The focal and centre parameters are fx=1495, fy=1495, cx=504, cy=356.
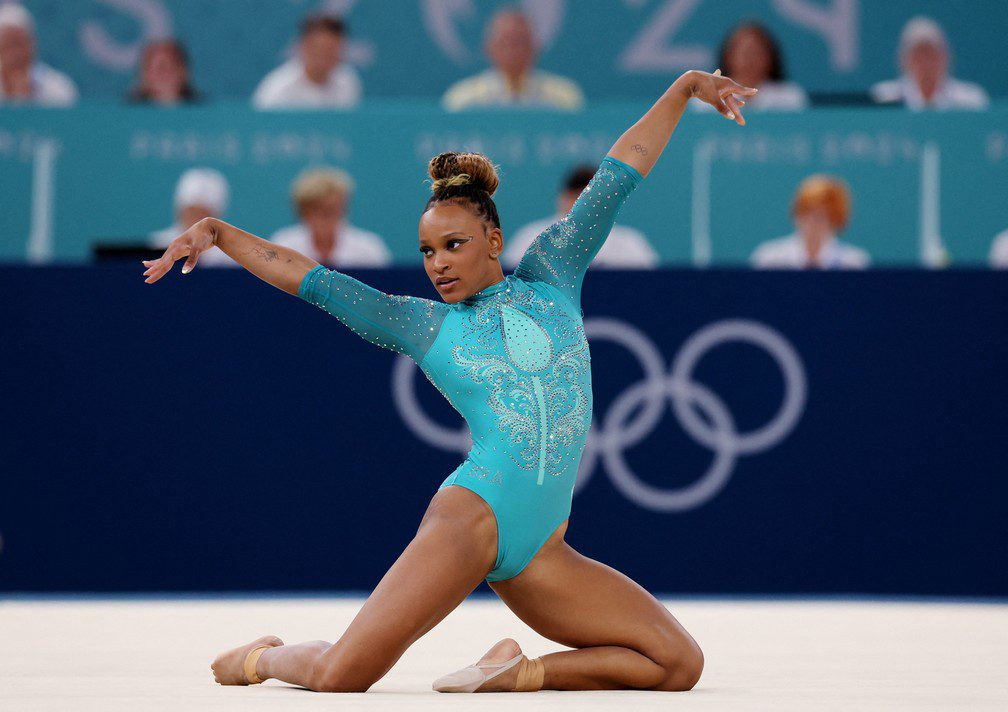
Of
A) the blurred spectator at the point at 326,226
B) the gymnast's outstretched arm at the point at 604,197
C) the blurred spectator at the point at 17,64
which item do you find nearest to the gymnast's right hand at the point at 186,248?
the gymnast's outstretched arm at the point at 604,197

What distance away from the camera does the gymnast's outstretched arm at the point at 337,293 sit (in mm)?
4012

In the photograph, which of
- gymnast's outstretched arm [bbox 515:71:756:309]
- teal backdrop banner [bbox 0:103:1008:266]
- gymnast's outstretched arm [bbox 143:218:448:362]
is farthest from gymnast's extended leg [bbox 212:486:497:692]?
teal backdrop banner [bbox 0:103:1008:266]

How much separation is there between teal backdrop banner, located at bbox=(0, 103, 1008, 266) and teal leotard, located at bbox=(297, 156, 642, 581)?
14.1 feet

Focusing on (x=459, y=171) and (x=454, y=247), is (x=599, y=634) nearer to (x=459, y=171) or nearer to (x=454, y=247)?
(x=454, y=247)

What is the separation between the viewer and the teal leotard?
394cm

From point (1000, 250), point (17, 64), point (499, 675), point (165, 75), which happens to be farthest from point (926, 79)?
point (499, 675)

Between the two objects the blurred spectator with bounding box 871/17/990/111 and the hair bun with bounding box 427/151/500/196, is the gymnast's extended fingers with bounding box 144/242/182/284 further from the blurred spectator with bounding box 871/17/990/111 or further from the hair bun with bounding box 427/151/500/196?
the blurred spectator with bounding box 871/17/990/111

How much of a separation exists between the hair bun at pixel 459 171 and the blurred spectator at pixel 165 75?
16.7 feet

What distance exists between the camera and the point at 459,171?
4094 millimetres

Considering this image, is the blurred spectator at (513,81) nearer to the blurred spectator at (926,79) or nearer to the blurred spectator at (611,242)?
the blurred spectator at (611,242)

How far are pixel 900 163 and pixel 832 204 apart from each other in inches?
23.9

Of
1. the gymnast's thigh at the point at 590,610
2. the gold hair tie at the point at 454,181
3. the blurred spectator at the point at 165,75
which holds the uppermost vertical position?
the blurred spectator at the point at 165,75

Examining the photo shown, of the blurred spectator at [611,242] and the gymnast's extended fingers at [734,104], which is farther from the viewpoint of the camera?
the blurred spectator at [611,242]

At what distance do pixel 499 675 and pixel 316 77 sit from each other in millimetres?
5972
